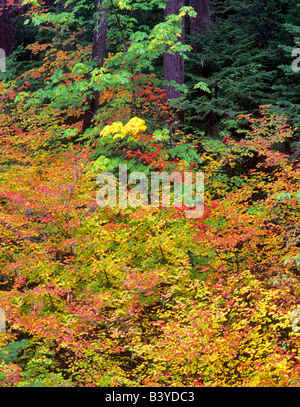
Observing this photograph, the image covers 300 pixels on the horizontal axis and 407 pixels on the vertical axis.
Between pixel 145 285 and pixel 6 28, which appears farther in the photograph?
pixel 6 28

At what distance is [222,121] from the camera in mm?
10914

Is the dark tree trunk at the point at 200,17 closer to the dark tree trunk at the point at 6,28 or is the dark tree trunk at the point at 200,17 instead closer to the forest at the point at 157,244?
the forest at the point at 157,244

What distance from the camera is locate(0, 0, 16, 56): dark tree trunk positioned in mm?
17830

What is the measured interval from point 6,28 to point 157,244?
14.8 m

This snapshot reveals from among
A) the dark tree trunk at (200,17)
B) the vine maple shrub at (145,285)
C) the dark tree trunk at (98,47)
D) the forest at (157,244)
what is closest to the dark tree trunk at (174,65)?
the forest at (157,244)

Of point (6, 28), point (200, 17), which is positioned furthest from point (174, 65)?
point (6, 28)

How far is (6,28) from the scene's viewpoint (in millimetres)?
17984

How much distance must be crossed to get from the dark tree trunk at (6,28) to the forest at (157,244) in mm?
6344

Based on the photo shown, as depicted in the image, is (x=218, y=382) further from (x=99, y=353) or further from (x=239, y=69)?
(x=239, y=69)

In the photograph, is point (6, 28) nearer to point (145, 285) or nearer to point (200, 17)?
point (200, 17)

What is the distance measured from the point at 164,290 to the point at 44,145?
663 cm
